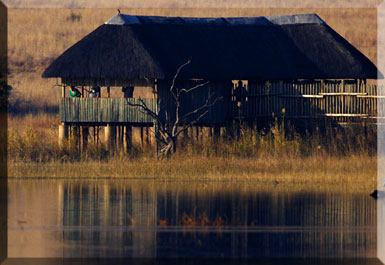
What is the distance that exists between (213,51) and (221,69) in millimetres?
1063

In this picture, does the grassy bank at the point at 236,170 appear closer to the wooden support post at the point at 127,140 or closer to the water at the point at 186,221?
the water at the point at 186,221

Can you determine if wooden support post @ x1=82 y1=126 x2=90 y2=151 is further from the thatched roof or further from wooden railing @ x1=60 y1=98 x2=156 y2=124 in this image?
the thatched roof

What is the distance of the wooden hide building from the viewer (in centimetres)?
3450

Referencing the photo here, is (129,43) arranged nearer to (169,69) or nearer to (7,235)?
(169,69)

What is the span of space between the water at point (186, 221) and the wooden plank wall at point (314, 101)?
11.4 m

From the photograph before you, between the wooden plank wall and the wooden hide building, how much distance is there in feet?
0.11

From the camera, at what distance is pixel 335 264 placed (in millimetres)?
13734

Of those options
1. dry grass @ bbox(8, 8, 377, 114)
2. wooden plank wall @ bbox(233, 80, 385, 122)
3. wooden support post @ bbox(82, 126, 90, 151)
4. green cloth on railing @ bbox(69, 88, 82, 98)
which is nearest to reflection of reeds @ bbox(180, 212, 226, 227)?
wooden support post @ bbox(82, 126, 90, 151)

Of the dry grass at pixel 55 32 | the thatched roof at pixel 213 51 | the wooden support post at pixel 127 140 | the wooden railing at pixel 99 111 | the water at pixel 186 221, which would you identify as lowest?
the water at pixel 186 221

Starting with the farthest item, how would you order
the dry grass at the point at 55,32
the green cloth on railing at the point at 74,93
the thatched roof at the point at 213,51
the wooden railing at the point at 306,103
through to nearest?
the dry grass at the point at 55,32, the wooden railing at the point at 306,103, the green cloth on railing at the point at 74,93, the thatched roof at the point at 213,51

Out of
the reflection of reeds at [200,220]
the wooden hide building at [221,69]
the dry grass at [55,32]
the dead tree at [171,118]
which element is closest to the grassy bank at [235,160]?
the dead tree at [171,118]

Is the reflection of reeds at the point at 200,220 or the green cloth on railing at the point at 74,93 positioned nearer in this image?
the reflection of reeds at the point at 200,220

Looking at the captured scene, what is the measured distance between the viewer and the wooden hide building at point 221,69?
3450 cm

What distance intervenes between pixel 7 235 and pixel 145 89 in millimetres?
48860
